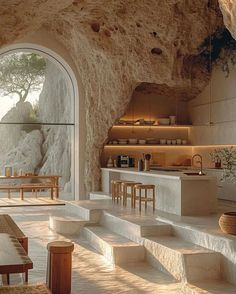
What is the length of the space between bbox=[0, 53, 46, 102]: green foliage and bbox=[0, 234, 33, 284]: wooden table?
503 inches

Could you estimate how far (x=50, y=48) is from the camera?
39.8ft

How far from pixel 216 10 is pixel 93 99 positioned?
3.70 m

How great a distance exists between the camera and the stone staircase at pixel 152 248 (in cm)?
537

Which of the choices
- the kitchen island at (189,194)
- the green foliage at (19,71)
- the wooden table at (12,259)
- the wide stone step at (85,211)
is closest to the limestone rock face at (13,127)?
the green foliage at (19,71)

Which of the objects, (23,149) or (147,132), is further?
(23,149)

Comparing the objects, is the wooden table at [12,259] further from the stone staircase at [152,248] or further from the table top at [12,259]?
the stone staircase at [152,248]

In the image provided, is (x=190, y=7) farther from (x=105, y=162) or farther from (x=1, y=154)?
(x=1, y=154)

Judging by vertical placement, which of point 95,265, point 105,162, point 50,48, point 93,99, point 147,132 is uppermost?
point 50,48

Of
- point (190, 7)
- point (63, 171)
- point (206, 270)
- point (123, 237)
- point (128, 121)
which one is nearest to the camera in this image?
point (206, 270)

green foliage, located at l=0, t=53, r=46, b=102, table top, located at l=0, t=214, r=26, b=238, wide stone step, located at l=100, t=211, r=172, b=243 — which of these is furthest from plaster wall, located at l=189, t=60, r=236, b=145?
green foliage, located at l=0, t=53, r=46, b=102

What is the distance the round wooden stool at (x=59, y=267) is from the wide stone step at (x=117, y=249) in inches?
60.6

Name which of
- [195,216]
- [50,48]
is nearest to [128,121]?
[50,48]

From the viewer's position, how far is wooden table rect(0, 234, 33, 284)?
3.79 m

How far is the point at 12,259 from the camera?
3.97 meters
